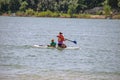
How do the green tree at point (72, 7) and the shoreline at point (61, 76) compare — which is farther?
the green tree at point (72, 7)

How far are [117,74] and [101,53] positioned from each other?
52.1 feet

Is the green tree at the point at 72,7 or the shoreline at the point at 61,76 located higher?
the shoreline at the point at 61,76

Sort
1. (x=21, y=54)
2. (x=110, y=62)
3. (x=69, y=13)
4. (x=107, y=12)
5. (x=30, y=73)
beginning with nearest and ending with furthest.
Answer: (x=30, y=73) → (x=110, y=62) → (x=21, y=54) → (x=107, y=12) → (x=69, y=13)

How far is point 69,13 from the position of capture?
638 feet

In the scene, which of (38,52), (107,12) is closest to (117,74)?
(38,52)

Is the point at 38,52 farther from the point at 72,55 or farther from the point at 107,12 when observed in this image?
the point at 107,12

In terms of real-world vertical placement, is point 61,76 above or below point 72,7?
→ above

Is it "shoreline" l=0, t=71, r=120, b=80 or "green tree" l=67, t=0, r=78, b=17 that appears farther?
"green tree" l=67, t=0, r=78, b=17

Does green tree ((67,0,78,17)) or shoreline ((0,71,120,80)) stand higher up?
shoreline ((0,71,120,80))

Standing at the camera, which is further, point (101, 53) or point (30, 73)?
point (101, 53)

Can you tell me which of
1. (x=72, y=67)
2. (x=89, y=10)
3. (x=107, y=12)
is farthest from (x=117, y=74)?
(x=89, y=10)

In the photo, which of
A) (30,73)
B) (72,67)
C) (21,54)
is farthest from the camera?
(21,54)

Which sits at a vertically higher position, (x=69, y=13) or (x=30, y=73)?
(x=30, y=73)

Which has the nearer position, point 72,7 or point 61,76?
point 61,76
